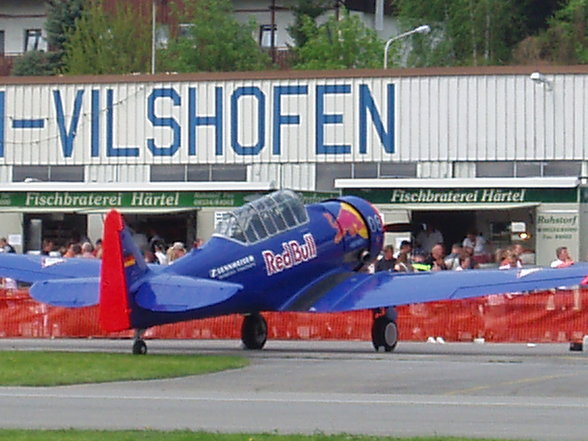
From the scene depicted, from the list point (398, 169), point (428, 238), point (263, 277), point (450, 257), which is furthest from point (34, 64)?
point (263, 277)

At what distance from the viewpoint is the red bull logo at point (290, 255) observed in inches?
875

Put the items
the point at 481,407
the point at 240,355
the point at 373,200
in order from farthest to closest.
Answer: the point at 373,200, the point at 240,355, the point at 481,407

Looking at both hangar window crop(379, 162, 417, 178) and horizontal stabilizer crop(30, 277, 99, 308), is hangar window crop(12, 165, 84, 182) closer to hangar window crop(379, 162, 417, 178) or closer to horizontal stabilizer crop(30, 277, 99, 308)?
hangar window crop(379, 162, 417, 178)

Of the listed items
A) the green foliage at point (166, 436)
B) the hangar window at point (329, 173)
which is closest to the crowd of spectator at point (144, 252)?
the hangar window at point (329, 173)

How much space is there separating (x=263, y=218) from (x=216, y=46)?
156ft

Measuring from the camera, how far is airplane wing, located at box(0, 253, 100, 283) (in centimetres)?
2428

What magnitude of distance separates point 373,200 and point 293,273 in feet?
47.3

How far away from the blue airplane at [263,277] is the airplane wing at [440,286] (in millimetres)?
14

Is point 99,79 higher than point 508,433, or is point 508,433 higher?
point 99,79

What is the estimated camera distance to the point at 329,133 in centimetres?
3984

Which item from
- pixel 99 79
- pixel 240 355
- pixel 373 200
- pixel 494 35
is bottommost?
pixel 240 355

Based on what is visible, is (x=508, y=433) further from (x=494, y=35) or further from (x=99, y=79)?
(x=494, y=35)

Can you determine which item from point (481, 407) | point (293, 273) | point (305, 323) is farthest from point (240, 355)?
point (481, 407)

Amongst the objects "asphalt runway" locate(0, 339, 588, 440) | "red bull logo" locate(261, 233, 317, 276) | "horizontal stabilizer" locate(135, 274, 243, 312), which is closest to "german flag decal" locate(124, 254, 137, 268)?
"horizontal stabilizer" locate(135, 274, 243, 312)
